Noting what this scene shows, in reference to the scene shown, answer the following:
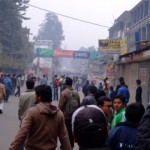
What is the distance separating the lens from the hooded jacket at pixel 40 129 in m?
4.87

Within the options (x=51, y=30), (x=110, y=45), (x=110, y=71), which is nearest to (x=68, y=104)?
(x=110, y=71)

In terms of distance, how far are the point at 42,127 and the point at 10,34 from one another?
46807 millimetres

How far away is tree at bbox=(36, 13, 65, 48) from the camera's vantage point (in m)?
137

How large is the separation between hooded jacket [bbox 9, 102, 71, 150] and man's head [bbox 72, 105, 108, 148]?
1.26 m

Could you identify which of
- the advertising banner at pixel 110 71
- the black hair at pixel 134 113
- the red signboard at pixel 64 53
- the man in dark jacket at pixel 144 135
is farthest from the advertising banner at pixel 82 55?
the man in dark jacket at pixel 144 135

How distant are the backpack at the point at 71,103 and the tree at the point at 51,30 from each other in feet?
413

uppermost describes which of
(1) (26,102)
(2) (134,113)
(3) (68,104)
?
(2) (134,113)

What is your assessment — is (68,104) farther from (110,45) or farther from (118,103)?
(110,45)

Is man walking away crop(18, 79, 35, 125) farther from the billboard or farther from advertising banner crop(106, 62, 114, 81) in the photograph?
the billboard

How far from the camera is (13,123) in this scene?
13.9 m

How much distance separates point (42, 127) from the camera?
16.3 ft

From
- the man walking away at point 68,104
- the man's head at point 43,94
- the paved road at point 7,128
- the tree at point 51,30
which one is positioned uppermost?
the tree at point 51,30

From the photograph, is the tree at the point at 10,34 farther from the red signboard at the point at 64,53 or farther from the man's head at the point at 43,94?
the man's head at the point at 43,94

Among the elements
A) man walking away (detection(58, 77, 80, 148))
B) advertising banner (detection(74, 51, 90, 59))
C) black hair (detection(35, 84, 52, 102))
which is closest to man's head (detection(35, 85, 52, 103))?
black hair (detection(35, 84, 52, 102))
